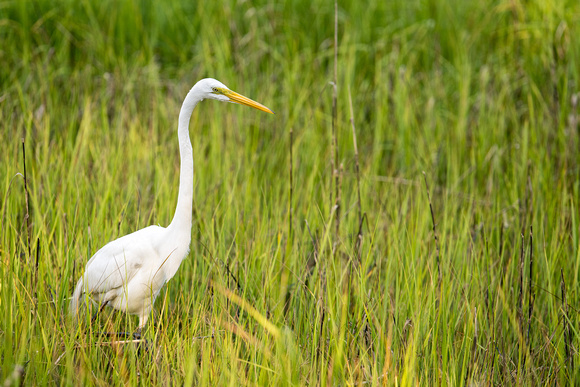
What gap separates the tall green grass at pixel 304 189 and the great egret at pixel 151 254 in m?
0.11

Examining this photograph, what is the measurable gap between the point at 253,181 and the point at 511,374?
1538 millimetres

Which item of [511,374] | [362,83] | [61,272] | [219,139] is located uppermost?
[362,83]

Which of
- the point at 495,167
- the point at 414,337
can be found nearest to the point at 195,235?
the point at 414,337

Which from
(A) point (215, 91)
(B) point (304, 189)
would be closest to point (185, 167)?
(A) point (215, 91)

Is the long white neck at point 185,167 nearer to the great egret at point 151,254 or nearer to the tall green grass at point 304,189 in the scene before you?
the great egret at point 151,254

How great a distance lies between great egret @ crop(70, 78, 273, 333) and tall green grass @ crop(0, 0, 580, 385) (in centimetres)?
11

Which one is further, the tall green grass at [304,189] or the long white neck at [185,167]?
the long white neck at [185,167]

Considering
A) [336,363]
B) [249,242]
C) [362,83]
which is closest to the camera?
[336,363]

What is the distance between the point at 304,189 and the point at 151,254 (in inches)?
46.4

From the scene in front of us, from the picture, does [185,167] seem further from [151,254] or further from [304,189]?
[304,189]

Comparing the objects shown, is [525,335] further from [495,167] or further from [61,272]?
[61,272]

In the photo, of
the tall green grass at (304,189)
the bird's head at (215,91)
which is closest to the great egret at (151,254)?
the bird's head at (215,91)

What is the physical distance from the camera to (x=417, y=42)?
4.55 meters

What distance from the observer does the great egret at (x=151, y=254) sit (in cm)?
202
